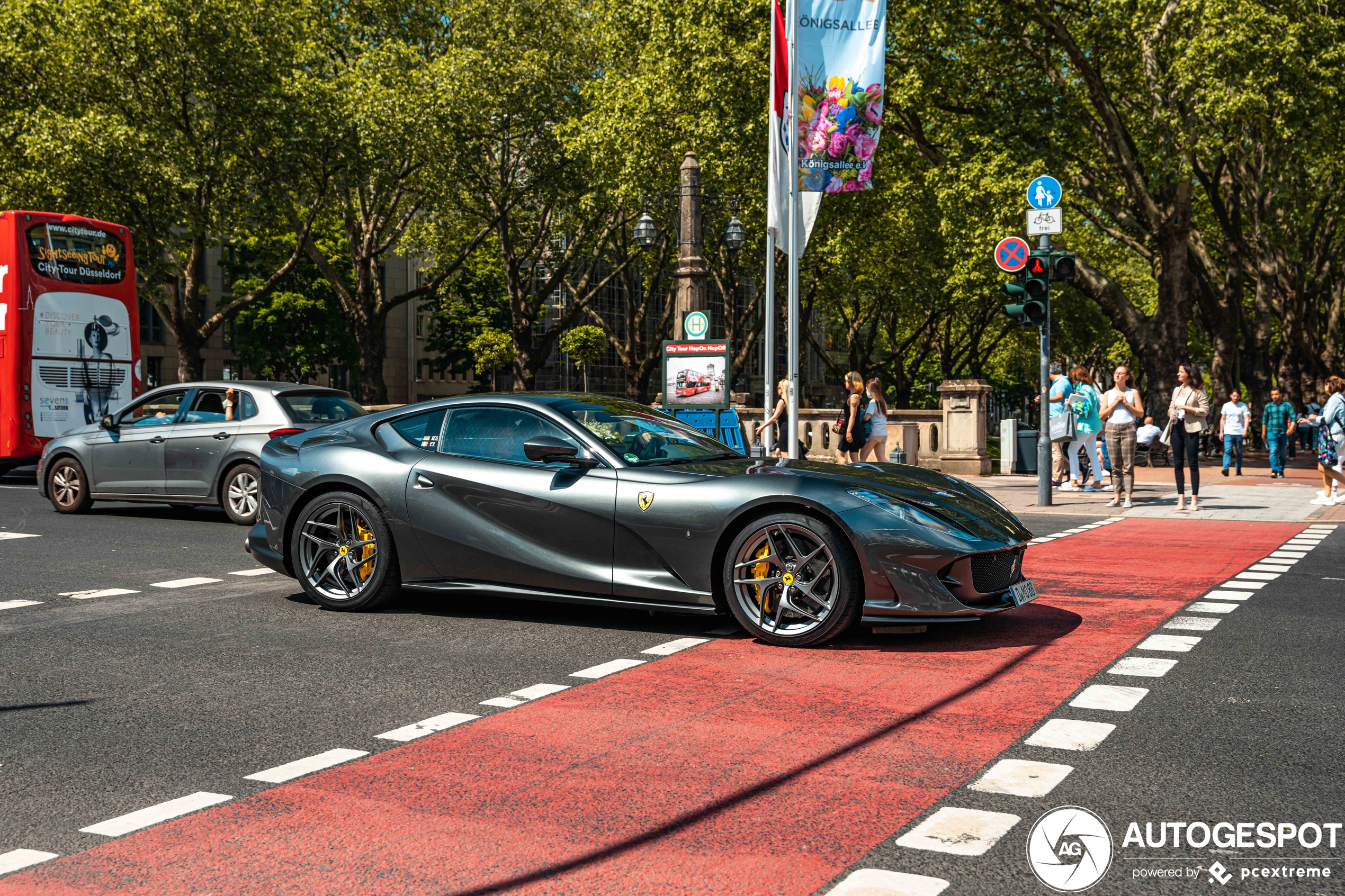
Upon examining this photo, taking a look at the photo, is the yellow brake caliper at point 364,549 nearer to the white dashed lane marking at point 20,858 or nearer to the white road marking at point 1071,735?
the white dashed lane marking at point 20,858

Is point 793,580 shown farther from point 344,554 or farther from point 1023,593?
point 344,554

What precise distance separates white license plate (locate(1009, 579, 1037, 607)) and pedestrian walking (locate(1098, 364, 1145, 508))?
27.6 feet

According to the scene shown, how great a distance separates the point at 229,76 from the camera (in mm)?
29406

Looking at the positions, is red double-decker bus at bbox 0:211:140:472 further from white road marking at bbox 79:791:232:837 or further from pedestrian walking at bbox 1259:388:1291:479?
pedestrian walking at bbox 1259:388:1291:479

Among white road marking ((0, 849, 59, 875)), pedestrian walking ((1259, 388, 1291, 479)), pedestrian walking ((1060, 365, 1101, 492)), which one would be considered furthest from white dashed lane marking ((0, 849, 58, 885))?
pedestrian walking ((1259, 388, 1291, 479))

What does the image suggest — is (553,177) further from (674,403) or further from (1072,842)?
(1072,842)

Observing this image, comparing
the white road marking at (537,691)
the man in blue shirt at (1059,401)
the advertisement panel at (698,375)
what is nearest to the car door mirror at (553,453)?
the white road marking at (537,691)

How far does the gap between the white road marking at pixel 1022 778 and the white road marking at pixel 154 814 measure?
95.7 inches

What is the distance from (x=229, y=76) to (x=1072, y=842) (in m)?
30.0

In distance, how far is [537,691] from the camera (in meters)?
5.47

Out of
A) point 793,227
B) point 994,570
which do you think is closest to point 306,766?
point 994,570

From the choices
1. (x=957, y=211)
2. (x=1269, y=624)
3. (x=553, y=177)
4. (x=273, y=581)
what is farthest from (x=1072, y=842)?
(x=553, y=177)

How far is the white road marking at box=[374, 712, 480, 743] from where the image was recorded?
15.4 ft

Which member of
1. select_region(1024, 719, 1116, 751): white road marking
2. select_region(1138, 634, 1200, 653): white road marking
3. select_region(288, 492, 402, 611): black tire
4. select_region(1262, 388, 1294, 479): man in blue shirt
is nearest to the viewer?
select_region(1024, 719, 1116, 751): white road marking
